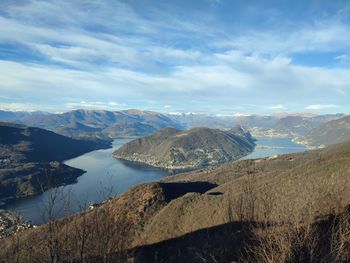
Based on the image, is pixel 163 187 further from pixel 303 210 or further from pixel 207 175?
pixel 207 175

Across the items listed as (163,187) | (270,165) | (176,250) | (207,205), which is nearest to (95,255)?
(176,250)

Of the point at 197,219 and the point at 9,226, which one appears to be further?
the point at 9,226

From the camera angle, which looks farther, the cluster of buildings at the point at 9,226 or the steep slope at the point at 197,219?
the cluster of buildings at the point at 9,226

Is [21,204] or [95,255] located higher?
[95,255]

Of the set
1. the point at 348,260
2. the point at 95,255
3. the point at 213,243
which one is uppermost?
the point at 348,260

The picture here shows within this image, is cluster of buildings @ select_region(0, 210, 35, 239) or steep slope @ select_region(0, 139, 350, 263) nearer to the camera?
steep slope @ select_region(0, 139, 350, 263)

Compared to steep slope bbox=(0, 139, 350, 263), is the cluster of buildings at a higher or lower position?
lower

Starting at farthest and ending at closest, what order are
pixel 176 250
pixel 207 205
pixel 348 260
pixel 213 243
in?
pixel 207 205
pixel 176 250
pixel 213 243
pixel 348 260

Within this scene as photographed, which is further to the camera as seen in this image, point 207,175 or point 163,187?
point 207,175

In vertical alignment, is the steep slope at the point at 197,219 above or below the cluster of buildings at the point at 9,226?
above

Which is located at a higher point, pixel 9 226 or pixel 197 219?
pixel 197 219

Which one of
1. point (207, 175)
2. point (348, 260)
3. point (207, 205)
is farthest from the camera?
point (207, 175)
